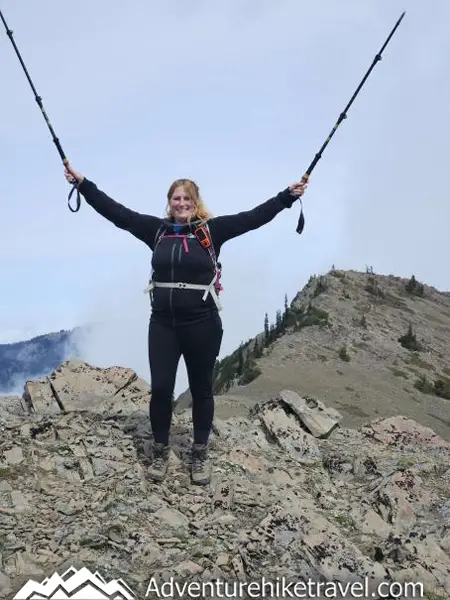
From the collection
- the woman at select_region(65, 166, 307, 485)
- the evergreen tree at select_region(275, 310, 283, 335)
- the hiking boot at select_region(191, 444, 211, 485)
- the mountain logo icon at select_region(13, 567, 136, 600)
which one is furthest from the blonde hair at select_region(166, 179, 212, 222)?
the evergreen tree at select_region(275, 310, 283, 335)

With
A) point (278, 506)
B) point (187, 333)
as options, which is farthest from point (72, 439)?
point (278, 506)

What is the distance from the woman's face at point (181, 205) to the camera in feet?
23.0

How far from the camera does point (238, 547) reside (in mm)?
5734

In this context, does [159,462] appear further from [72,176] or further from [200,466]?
[72,176]

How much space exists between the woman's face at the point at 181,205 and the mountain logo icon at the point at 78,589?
13.0ft

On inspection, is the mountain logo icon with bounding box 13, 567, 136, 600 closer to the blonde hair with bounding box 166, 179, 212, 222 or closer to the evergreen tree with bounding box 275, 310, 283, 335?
Answer: the blonde hair with bounding box 166, 179, 212, 222

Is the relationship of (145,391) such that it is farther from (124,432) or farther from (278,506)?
(278,506)

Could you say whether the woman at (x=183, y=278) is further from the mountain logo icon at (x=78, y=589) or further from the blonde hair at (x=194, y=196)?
the mountain logo icon at (x=78, y=589)

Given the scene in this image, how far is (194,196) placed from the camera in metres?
7.09

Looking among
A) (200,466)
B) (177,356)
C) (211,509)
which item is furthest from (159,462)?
(177,356)

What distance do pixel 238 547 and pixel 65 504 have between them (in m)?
2.11

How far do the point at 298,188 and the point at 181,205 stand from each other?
1.43 m

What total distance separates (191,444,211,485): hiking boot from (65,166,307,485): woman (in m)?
0.01

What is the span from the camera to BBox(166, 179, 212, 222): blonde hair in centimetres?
705
